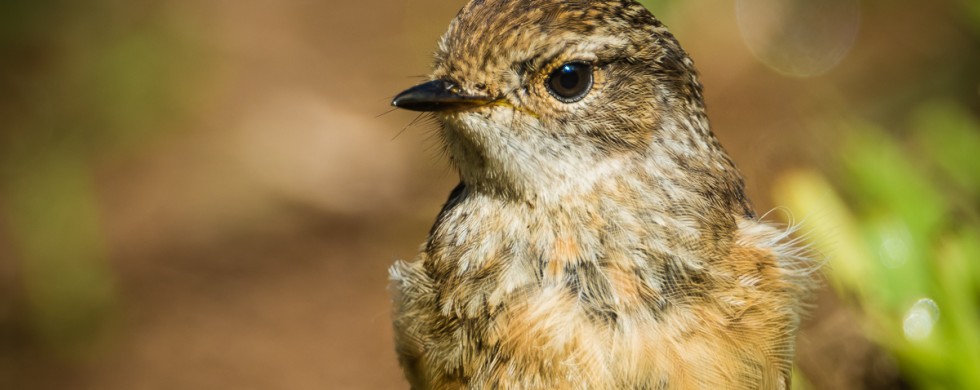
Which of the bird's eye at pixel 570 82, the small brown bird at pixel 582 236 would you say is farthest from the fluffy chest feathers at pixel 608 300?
the bird's eye at pixel 570 82

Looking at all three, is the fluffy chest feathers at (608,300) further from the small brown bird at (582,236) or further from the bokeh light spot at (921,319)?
the bokeh light spot at (921,319)

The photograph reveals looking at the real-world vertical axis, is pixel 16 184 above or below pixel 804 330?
above

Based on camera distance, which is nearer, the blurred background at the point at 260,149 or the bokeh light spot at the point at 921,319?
the bokeh light spot at the point at 921,319

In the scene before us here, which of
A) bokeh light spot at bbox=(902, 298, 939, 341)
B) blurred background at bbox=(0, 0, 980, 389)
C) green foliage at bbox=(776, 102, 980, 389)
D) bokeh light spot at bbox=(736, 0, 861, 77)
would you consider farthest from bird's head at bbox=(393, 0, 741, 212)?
bokeh light spot at bbox=(736, 0, 861, 77)

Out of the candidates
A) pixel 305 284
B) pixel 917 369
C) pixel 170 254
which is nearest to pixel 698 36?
pixel 305 284

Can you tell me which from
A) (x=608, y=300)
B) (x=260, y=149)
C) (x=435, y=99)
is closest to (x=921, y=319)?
(x=608, y=300)

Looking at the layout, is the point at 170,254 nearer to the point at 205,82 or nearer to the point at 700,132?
the point at 205,82

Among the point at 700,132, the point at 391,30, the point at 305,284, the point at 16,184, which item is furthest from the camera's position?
the point at 391,30
